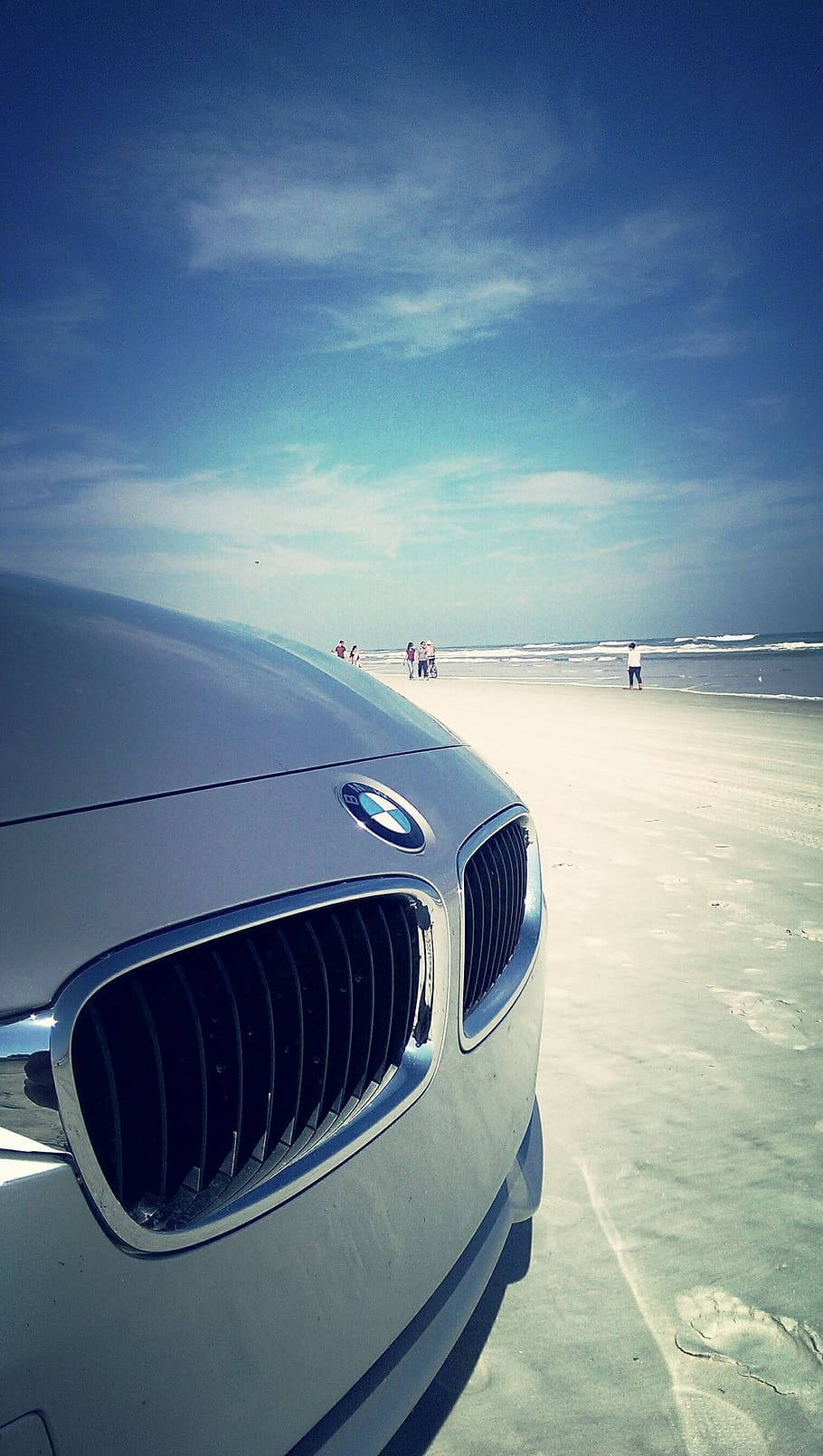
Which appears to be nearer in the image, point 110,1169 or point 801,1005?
point 110,1169

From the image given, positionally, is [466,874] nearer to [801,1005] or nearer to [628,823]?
[801,1005]

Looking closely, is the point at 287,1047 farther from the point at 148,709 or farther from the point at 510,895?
the point at 510,895

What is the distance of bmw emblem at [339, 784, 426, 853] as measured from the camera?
123cm

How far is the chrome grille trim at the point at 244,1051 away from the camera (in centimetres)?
82

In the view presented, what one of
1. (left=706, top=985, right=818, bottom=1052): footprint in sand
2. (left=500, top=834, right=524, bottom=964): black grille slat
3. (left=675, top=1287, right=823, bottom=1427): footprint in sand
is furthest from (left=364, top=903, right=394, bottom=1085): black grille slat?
(left=706, top=985, right=818, bottom=1052): footprint in sand

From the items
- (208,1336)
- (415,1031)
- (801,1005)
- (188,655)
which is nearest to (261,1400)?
A: (208,1336)

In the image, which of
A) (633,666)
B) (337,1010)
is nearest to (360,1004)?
(337,1010)

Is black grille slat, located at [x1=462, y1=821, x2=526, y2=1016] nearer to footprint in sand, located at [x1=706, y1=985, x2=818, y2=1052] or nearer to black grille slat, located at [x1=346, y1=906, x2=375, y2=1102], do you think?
black grille slat, located at [x1=346, y1=906, x2=375, y2=1102]

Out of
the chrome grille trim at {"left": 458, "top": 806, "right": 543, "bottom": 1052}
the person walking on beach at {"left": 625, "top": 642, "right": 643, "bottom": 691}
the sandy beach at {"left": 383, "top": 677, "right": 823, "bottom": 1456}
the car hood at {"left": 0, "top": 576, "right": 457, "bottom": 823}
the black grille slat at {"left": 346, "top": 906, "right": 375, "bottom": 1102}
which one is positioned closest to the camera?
the car hood at {"left": 0, "top": 576, "right": 457, "bottom": 823}

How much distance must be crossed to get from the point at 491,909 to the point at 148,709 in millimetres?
701

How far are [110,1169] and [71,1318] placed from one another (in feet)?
0.40

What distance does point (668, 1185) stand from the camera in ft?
7.02

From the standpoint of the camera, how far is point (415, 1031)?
1205 mm

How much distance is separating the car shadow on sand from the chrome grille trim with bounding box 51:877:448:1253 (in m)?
0.64
